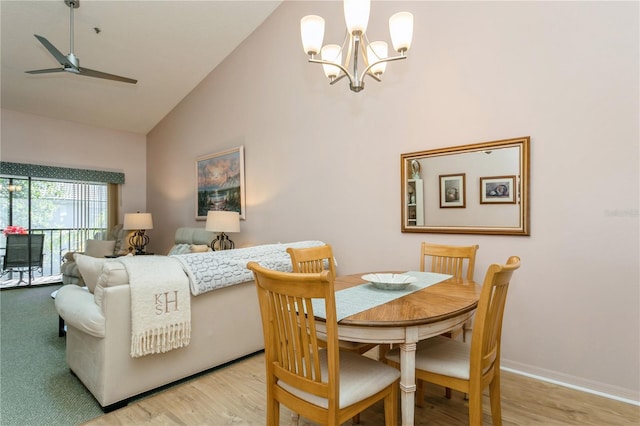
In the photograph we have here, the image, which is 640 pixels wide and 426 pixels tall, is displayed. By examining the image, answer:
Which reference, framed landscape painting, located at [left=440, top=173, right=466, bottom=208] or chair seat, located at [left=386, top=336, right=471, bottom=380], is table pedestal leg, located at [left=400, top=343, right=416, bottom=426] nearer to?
chair seat, located at [left=386, top=336, right=471, bottom=380]

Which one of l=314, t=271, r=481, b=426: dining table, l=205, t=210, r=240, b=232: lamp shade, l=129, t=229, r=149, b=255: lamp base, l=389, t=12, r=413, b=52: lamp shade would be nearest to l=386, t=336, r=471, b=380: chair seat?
l=314, t=271, r=481, b=426: dining table

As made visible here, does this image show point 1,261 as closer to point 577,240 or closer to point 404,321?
point 404,321

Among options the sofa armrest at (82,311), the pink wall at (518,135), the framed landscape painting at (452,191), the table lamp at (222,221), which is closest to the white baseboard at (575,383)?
the pink wall at (518,135)

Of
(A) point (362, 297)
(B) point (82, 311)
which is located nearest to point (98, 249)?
(B) point (82, 311)

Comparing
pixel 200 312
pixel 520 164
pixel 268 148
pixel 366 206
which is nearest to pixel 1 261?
pixel 268 148

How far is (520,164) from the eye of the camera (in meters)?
2.31

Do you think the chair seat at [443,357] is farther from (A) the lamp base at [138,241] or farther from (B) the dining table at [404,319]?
(A) the lamp base at [138,241]

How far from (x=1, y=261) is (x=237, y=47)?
5.18 m

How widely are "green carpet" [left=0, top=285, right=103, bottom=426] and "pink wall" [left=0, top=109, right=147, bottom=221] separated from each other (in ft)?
9.34

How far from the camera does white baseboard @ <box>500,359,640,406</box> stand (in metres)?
1.96

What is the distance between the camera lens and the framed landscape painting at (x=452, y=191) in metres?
2.60

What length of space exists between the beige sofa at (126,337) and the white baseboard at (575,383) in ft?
6.42

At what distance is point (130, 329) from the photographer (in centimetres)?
192

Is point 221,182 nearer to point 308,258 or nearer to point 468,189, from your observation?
point 308,258
